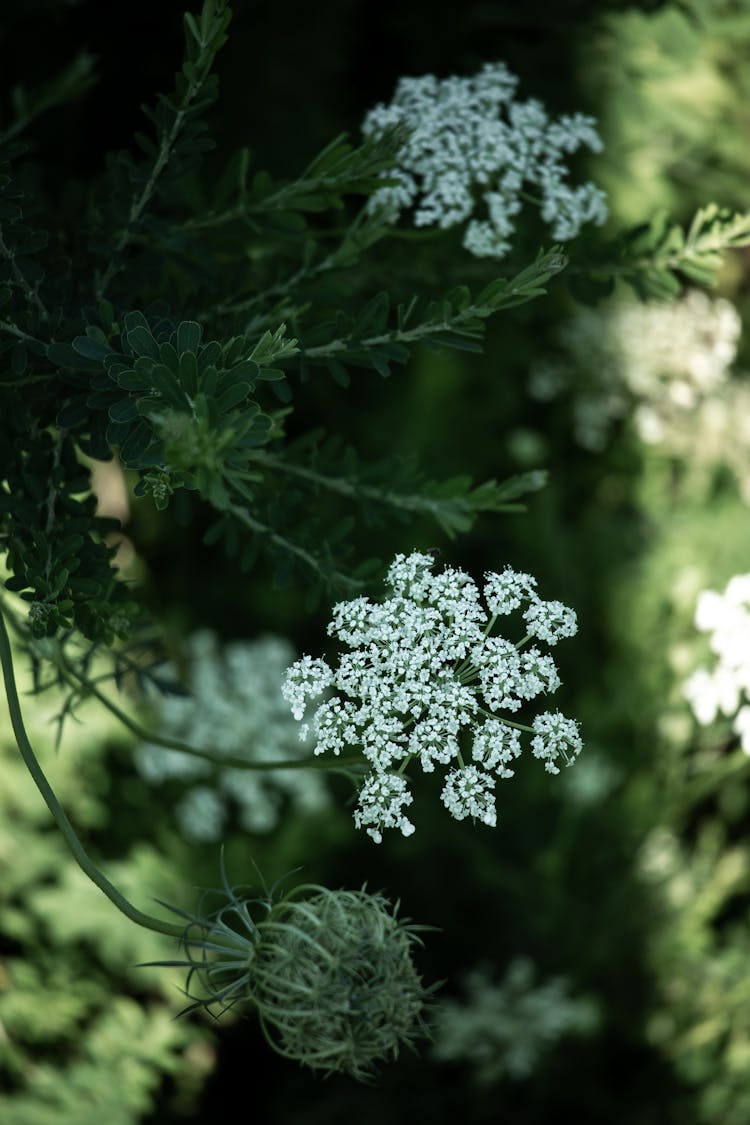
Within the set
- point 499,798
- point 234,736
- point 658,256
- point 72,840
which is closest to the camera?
point 72,840

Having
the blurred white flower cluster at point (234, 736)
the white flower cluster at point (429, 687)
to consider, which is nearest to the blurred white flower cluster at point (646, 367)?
the blurred white flower cluster at point (234, 736)

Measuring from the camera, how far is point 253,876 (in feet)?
6.45

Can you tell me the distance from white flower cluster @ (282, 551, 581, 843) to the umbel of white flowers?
0.27 ft

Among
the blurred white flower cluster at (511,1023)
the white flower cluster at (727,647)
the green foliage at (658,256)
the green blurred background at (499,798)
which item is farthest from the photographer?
the blurred white flower cluster at (511,1023)

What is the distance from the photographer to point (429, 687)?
0.66 m

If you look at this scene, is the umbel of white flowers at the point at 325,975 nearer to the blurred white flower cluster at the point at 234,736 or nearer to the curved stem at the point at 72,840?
the curved stem at the point at 72,840

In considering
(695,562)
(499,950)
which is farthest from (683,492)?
(499,950)

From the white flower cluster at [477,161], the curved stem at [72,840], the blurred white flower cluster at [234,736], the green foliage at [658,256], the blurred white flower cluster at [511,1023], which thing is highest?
the blurred white flower cluster at [234,736]

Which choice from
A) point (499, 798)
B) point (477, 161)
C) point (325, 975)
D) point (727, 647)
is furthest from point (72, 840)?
point (499, 798)

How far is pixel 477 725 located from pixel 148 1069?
4.70ft

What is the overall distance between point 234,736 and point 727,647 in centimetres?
81

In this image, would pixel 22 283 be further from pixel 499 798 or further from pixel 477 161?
pixel 499 798

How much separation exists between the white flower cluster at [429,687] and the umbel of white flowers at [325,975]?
8 centimetres

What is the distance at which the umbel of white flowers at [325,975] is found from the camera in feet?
2.16
